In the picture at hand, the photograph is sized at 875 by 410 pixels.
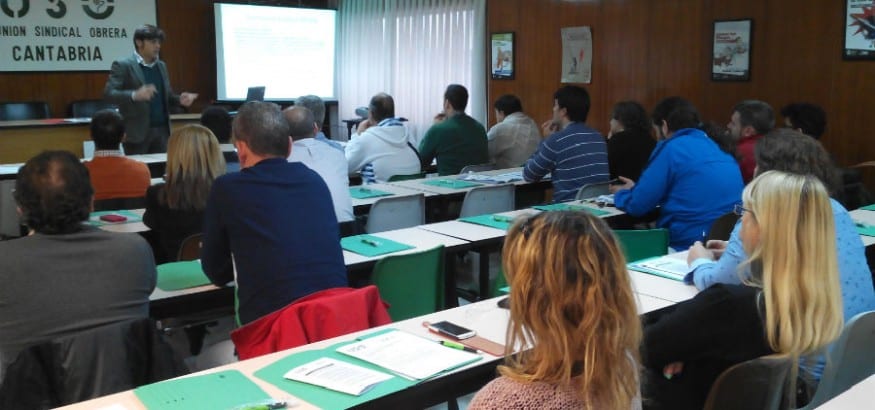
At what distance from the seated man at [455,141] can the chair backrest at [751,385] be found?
4732 mm

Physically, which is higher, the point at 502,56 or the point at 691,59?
the point at 502,56

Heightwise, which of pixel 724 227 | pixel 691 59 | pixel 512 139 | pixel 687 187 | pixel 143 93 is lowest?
pixel 724 227

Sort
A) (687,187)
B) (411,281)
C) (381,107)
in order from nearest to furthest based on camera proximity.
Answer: (411,281) < (687,187) < (381,107)

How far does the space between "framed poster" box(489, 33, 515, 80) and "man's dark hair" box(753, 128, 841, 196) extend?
19.1 feet

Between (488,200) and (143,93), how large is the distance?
3.27 m

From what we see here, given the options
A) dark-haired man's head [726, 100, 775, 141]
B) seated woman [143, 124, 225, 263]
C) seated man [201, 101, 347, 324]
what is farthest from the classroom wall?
seated man [201, 101, 347, 324]

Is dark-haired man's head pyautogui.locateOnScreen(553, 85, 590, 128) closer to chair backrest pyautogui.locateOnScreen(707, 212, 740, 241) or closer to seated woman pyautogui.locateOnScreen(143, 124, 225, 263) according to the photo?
chair backrest pyautogui.locateOnScreen(707, 212, 740, 241)

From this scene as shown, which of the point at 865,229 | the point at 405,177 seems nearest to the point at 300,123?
the point at 405,177

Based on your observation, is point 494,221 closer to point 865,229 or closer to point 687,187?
point 687,187

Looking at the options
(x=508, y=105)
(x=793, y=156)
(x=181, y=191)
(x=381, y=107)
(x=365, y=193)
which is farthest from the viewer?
(x=508, y=105)

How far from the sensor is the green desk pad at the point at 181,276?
2.99 meters

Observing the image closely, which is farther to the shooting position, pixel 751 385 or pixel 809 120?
pixel 809 120

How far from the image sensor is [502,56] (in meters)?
8.88

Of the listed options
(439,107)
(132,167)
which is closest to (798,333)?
(132,167)
